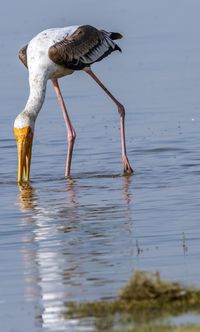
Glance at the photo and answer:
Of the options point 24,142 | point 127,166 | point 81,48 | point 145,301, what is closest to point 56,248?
point 145,301

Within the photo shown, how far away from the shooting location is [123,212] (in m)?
12.7

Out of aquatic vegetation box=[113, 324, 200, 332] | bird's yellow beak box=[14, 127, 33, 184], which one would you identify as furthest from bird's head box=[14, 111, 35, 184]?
aquatic vegetation box=[113, 324, 200, 332]

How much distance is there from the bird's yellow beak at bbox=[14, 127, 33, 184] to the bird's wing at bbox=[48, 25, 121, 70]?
1.05 meters

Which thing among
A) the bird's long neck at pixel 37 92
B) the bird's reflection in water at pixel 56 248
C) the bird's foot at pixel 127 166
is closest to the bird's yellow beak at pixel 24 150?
the bird's reflection in water at pixel 56 248

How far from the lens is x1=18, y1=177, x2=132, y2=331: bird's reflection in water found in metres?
8.91

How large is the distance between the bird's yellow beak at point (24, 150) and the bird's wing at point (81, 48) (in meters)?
1.05

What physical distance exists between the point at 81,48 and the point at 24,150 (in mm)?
1818

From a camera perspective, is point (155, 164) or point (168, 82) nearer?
point (155, 164)

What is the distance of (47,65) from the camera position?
51.7 ft

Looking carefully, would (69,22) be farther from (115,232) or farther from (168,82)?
(115,232)

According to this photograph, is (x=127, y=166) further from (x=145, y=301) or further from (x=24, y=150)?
(x=145, y=301)

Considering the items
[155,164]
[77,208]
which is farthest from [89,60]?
[77,208]

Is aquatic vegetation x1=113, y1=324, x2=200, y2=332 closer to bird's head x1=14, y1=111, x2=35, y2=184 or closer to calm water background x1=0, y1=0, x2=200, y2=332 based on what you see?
calm water background x1=0, y1=0, x2=200, y2=332

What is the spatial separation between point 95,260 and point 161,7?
2664 centimetres
